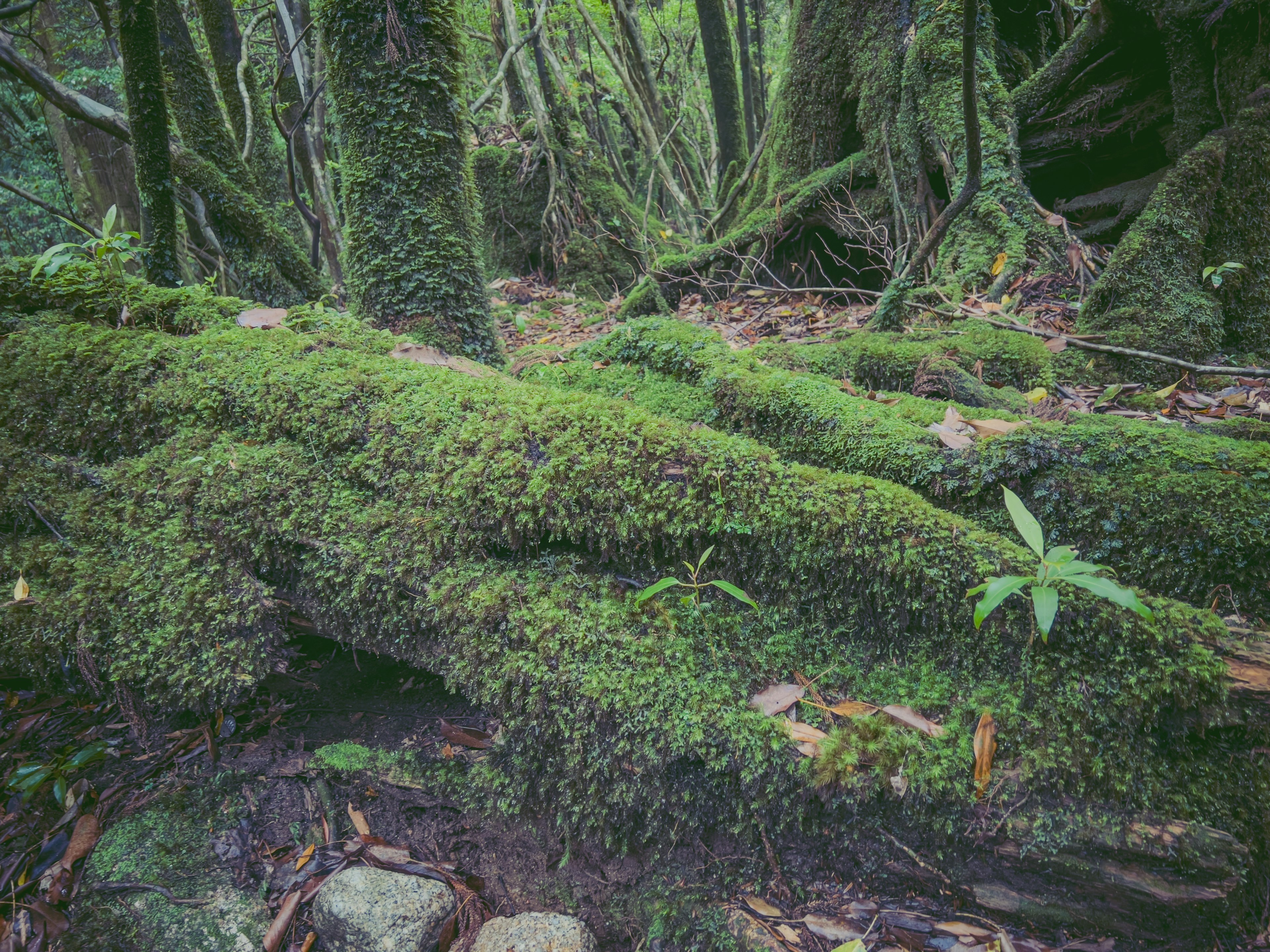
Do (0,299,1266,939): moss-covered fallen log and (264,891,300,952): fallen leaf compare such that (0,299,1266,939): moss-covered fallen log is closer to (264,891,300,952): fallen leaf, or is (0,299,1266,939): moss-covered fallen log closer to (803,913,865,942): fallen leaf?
(803,913,865,942): fallen leaf

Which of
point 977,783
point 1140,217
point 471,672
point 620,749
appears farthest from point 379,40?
point 1140,217

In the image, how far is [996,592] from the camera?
1513mm

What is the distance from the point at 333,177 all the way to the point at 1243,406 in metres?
9.79

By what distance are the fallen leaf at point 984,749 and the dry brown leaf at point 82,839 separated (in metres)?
2.79

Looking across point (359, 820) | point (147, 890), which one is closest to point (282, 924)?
point (359, 820)

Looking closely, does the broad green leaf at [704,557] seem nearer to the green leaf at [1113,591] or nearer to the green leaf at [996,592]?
the green leaf at [996,592]

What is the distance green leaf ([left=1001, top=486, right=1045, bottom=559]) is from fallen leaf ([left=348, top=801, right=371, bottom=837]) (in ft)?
7.71

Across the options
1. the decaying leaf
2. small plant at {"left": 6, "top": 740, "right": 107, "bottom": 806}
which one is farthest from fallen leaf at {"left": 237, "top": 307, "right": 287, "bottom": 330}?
small plant at {"left": 6, "top": 740, "right": 107, "bottom": 806}

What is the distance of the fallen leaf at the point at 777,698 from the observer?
1805 millimetres

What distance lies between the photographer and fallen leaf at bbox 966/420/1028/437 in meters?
2.29

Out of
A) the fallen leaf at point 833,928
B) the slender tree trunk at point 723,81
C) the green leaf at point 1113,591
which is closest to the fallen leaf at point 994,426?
the green leaf at point 1113,591

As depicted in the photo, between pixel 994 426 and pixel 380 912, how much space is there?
8.91 ft

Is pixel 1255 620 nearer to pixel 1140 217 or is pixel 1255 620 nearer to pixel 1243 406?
pixel 1243 406

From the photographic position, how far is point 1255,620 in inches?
65.8
